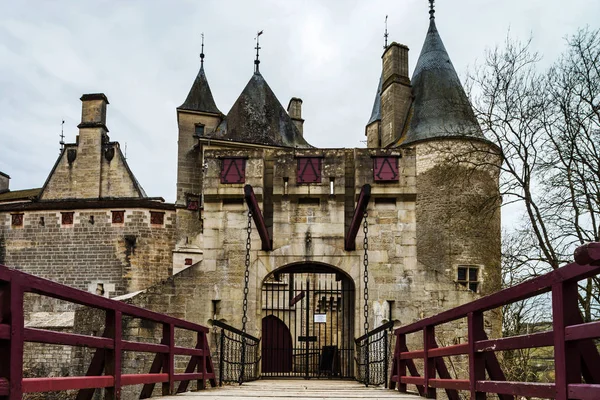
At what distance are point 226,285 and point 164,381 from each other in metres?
7.41

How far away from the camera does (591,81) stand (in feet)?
50.2

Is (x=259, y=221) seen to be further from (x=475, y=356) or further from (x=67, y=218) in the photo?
(x=67, y=218)

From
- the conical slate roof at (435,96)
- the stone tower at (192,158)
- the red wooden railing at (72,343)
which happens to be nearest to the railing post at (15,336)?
the red wooden railing at (72,343)

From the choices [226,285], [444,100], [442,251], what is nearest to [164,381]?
[226,285]

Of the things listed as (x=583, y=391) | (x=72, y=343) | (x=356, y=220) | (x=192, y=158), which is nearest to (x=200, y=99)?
(x=192, y=158)

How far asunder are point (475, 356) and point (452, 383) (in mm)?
827

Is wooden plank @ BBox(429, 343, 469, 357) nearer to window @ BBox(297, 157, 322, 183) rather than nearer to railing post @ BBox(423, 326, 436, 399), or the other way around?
railing post @ BBox(423, 326, 436, 399)

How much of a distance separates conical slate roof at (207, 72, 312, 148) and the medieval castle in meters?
0.06

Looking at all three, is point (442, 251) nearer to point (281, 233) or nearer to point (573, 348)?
point (281, 233)

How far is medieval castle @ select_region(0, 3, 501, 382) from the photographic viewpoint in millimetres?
13688

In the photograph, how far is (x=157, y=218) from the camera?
2633 centimetres

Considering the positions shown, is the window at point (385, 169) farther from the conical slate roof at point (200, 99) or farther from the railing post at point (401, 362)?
the conical slate roof at point (200, 99)

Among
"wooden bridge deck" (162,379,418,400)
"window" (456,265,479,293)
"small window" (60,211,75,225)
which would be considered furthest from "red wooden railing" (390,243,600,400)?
"small window" (60,211,75,225)

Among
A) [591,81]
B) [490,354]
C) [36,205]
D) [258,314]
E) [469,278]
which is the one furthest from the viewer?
[36,205]
